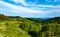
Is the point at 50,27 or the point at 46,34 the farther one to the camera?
the point at 50,27

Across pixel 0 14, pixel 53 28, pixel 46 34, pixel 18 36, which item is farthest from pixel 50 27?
pixel 0 14

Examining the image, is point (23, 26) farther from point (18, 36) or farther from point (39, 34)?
point (18, 36)

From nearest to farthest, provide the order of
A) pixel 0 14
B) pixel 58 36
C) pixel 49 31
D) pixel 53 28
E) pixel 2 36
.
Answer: pixel 2 36, pixel 58 36, pixel 49 31, pixel 53 28, pixel 0 14

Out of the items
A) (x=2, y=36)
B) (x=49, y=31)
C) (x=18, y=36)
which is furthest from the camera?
(x=49, y=31)

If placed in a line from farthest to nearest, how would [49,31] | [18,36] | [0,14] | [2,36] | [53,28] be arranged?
[0,14] → [53,28] → [49,31] → [18,36] → [2,36]

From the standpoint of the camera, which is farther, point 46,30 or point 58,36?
point 46,30

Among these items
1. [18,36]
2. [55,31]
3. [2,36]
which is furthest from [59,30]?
[2,36]

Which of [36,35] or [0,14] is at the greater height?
[0,14]

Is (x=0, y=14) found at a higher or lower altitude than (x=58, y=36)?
higher

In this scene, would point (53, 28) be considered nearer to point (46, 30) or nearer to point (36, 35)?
point (46, 30)
